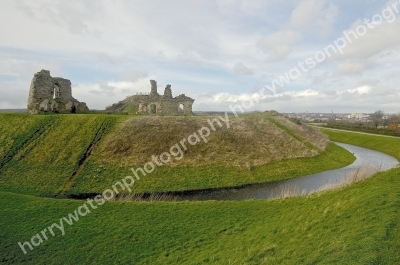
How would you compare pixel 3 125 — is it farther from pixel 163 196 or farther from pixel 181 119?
pixel 163 196

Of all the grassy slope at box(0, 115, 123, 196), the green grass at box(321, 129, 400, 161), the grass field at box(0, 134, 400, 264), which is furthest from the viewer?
the green grass at box(321, 129, 400, 161)

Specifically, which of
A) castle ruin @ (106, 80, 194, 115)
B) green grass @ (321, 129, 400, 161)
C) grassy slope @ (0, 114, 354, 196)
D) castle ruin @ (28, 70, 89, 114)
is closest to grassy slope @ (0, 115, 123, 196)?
grassy slope @ (0, 114, 354, 196)

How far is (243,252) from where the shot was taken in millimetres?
10234

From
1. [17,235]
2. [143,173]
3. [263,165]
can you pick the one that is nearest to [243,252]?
[17,235]

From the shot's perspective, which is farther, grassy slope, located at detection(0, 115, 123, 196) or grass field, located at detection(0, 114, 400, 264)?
grassy slope, located at detection(0, 115, 123, 196)

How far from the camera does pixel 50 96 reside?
34.8 metres

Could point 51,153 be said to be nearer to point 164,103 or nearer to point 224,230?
point 164,103

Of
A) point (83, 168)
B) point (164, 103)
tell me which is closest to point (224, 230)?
point (83, 168)

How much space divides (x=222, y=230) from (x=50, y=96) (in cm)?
3128

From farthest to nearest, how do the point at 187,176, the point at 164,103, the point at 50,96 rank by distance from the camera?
the point at 164,103, the point at 50,96, the point at 187,176

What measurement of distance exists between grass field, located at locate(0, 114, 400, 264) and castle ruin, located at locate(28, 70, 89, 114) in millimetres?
20080

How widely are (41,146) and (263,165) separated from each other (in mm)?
22363

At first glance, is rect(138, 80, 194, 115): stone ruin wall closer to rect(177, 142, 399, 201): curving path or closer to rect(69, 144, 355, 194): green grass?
rect(69, 144, 355, 194): green grass

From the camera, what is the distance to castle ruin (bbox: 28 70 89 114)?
33.4 m
